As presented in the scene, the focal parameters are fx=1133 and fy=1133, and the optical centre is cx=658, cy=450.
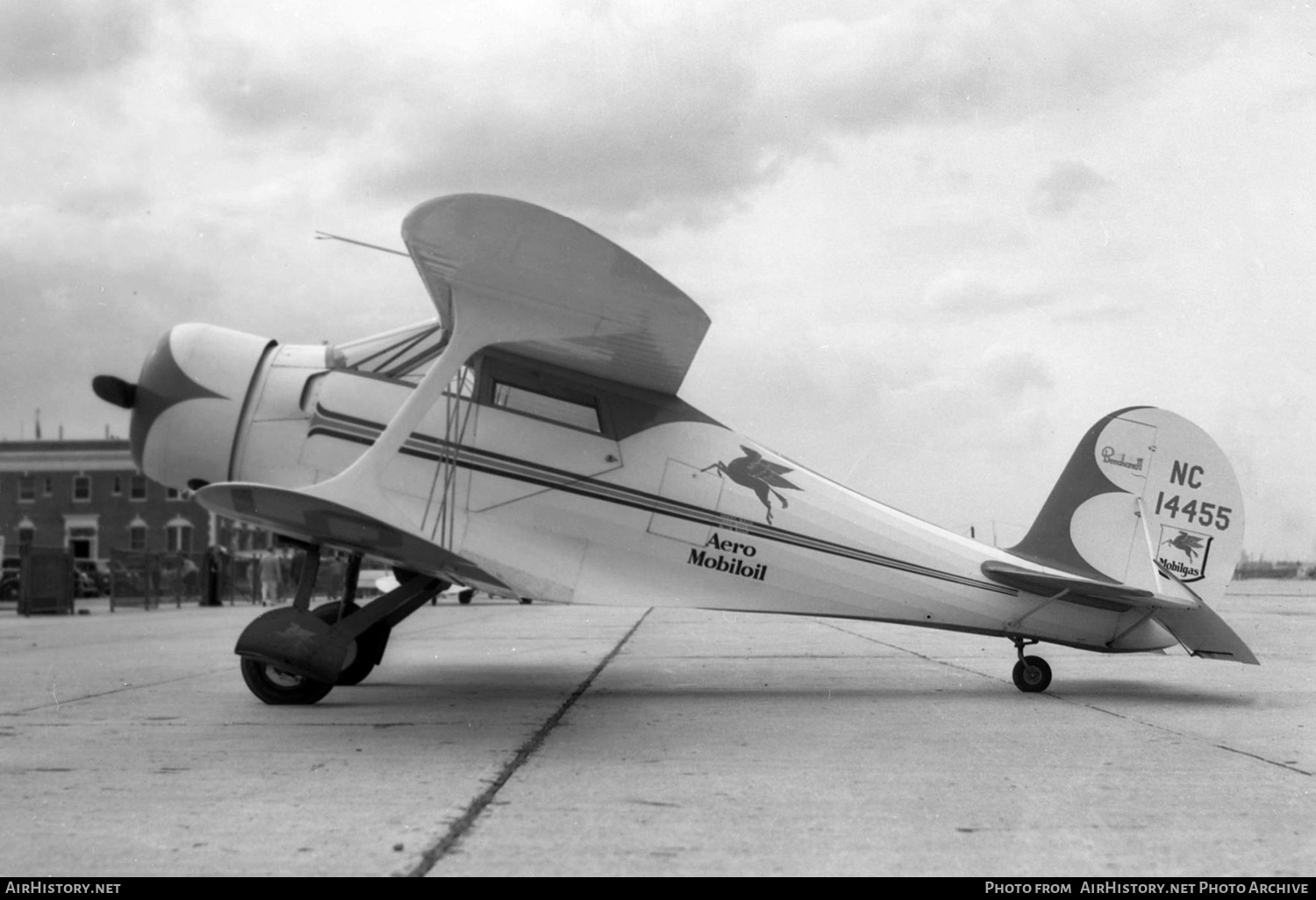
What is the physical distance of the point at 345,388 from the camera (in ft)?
23.9

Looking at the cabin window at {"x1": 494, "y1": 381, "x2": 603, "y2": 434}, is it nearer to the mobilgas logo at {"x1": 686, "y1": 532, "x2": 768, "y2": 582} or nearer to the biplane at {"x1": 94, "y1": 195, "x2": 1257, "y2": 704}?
the biplane at {"x1": 94, "y1": 195, "x2": 1257, "y2": 704}

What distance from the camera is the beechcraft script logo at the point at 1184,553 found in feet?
25.0

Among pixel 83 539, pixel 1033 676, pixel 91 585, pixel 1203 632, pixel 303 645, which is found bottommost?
pixel 83 539

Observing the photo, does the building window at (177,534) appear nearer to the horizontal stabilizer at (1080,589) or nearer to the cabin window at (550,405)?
the cabin window at (550,405)

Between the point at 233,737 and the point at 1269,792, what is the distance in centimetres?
467

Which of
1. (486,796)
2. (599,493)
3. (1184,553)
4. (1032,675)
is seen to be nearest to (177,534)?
(599,493)

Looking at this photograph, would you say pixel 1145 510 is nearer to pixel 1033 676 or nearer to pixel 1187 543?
pixel 1187 543

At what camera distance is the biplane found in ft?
22.0

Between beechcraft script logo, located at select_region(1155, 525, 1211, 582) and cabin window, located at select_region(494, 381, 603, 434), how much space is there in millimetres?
3928

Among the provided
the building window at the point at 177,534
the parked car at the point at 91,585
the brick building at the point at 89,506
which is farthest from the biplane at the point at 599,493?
the building window at the point at 177,534

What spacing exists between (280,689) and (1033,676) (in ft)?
16.3

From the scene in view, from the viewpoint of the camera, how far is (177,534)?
2395 inches

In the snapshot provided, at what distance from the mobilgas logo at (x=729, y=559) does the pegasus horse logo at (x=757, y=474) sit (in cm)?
26

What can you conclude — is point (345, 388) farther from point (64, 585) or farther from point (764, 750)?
point (64, 585)
